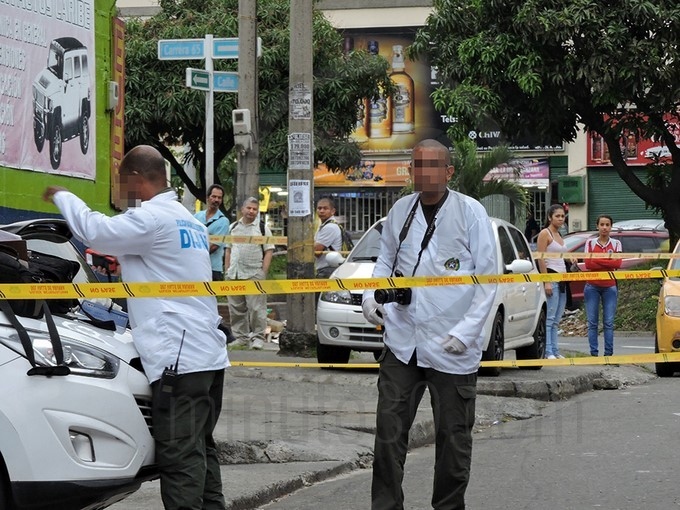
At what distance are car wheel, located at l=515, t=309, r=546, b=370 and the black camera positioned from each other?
859 centimetres

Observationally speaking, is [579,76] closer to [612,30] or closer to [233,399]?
[612,30]

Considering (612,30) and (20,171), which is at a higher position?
(612,30)

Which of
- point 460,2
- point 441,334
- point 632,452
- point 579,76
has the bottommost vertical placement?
point 632,452

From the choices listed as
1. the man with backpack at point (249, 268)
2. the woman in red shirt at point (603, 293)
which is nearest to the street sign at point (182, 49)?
the man with backpack at point (249, 268)

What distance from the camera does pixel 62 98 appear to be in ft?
32.9

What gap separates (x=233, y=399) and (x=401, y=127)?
31.8 m

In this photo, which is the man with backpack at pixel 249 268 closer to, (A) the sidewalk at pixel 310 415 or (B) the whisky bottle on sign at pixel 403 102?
(A) the sidewalk at pixel 310 415

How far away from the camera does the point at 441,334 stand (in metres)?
5.75

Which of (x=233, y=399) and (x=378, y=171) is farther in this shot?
(x=378, y=171)

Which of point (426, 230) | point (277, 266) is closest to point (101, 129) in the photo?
point (426, 230)

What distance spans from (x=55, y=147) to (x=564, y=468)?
15.3 feet

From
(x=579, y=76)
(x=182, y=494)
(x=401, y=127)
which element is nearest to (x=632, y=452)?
(x=182, y=494)

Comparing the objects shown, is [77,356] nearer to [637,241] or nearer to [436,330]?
[436,330]

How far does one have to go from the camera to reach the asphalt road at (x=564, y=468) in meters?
6.98
